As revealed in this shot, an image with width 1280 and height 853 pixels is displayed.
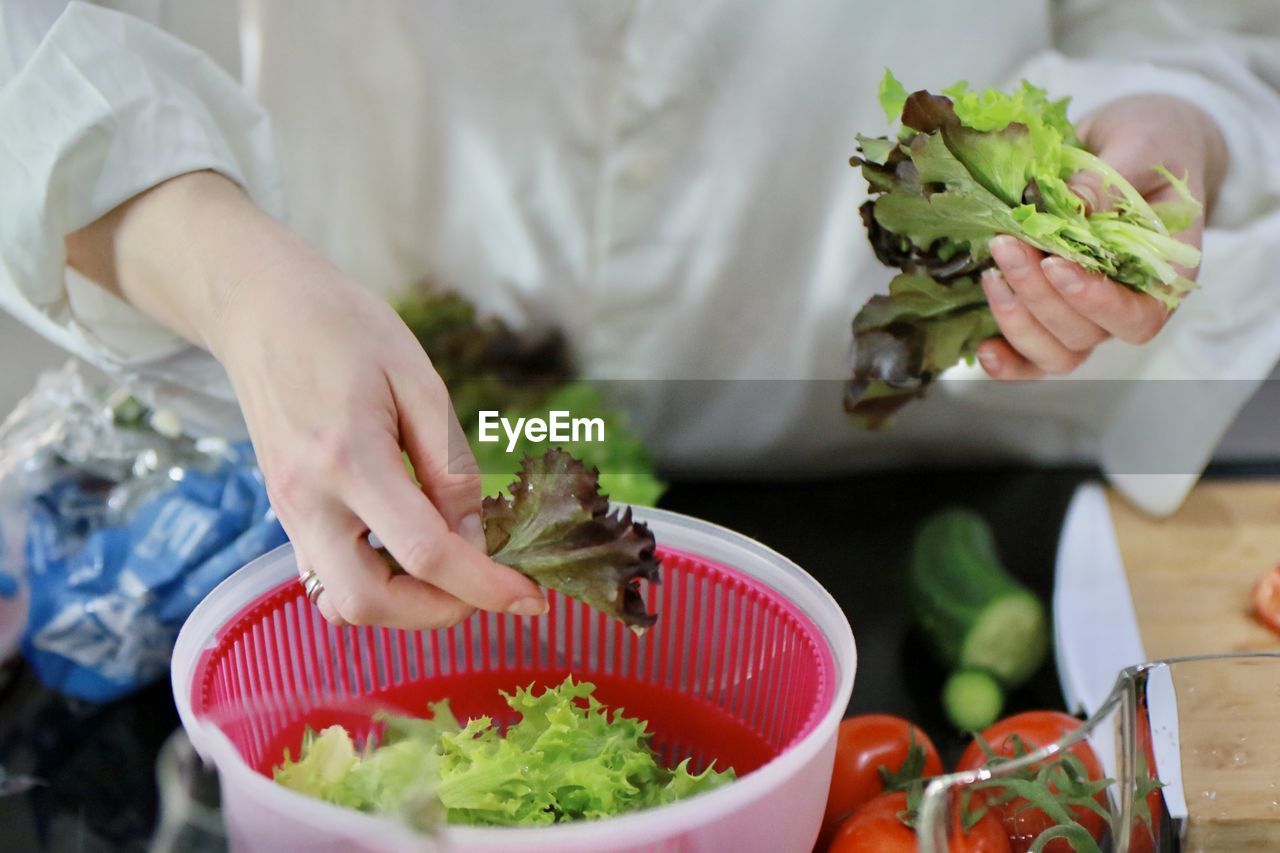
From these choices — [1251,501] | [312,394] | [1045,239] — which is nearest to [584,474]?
[312,394]

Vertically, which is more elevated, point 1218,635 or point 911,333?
point 911,333

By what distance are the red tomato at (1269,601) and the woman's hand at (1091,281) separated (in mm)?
258

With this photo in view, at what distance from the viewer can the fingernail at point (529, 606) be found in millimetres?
425

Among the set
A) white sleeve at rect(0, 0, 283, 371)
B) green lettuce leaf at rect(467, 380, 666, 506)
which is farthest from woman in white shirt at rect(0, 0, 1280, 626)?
green lettuce leaf at rect(467, 380, 666, 506)

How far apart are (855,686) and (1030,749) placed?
0.10 metres

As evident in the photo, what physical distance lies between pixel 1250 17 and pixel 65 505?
906 mm

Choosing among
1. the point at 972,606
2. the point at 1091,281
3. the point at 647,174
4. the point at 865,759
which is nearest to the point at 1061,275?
the point at 1091,281

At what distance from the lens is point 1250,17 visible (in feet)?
2.77

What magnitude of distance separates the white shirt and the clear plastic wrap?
6 centimetres

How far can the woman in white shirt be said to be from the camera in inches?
20.9

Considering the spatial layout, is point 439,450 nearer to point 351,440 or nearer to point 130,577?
point 351,440

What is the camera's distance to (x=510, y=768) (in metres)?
0.42

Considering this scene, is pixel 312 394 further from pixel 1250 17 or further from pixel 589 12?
pixel 1250 17

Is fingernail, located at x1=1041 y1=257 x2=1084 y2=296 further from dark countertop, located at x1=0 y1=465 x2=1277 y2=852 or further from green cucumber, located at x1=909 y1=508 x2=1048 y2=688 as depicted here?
green cucumber, located at x1=909 y1=508 x2=1048 y2=688
